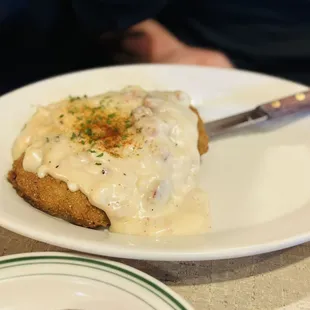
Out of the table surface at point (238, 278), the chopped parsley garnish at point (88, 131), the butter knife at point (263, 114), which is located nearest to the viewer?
the table surface at point (238, 278)

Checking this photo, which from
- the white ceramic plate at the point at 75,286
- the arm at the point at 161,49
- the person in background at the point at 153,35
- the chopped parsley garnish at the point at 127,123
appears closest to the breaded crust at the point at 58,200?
the white ceramic plate at the point at 75,286

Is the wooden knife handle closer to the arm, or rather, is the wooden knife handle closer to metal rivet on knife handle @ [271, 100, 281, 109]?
metal rivet on knife handle @ [271, 100, 281, 109]

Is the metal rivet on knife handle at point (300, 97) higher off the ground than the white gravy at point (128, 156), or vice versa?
the white gravy at point (128, 156)

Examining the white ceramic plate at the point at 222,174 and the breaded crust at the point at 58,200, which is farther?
the breaded crust at the point at 58,200

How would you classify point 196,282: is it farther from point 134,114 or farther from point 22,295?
point 134,114

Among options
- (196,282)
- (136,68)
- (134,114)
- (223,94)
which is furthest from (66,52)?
(196,282)

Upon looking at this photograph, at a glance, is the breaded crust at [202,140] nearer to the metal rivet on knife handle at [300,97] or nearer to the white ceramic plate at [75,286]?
the metal rivet on knife handle at [300,97]
